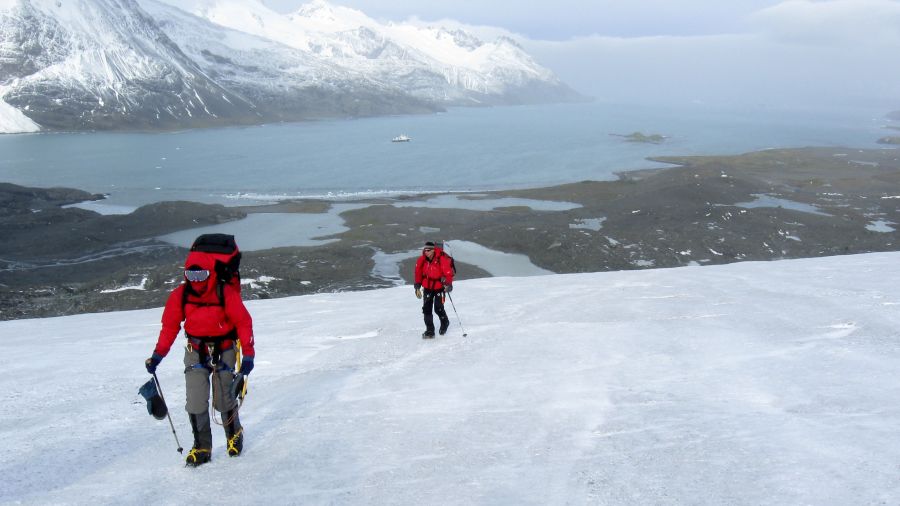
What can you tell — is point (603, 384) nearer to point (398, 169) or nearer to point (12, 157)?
point (398, 169)

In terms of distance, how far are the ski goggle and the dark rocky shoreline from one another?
28.3 metres

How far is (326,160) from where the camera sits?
371 ft

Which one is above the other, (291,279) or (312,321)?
(312,321)

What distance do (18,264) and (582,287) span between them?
39963 millimetres

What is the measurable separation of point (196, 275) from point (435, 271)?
276 inches

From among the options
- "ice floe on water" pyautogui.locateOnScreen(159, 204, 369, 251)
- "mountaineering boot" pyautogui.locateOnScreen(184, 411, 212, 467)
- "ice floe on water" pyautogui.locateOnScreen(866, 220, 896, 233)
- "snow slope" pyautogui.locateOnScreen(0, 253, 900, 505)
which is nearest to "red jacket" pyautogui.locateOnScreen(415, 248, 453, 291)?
"snow slope" pyautogui.locateOnScreen(0, 253, 900, 505)

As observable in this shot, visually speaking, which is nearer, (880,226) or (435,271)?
(435,271)

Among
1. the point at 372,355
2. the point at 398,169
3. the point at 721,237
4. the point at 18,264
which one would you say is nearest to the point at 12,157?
the point at 398,169

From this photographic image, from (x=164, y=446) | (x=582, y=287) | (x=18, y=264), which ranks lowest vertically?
(x=18, y=264)

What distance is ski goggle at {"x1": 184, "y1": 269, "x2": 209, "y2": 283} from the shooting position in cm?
612

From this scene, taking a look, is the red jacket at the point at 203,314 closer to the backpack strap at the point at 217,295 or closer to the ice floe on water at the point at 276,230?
the backpack strap at the point at 217,295

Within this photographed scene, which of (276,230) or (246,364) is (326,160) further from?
(246,364)

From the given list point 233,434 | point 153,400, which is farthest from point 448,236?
point 153,400

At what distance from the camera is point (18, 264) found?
4147 cm
